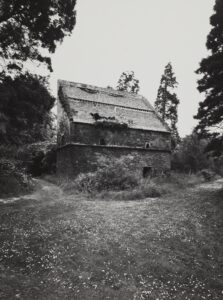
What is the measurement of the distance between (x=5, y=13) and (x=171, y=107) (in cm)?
3055

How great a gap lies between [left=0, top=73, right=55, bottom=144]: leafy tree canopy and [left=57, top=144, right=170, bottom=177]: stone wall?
1010 cm

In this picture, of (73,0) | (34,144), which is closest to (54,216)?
(73,0)

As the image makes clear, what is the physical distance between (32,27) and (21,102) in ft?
11.7

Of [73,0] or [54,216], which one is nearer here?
[54,216]

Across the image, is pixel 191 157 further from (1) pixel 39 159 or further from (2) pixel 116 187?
(1) pixel 39 159

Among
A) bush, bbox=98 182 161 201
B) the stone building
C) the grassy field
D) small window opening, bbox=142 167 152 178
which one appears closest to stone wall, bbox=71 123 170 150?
the stone building

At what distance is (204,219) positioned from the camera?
1198 cm

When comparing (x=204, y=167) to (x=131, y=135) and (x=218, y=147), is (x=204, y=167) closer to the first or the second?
(x=131, y=135)

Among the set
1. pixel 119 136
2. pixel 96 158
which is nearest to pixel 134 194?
pixel 96 158

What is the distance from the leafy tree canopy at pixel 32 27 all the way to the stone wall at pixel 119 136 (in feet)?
35.4

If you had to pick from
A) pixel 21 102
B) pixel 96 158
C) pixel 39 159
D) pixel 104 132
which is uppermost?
pixel 104 132

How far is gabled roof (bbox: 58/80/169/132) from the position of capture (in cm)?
2552

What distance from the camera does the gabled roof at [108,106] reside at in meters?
25.5

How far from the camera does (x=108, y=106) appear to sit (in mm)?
27750
